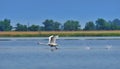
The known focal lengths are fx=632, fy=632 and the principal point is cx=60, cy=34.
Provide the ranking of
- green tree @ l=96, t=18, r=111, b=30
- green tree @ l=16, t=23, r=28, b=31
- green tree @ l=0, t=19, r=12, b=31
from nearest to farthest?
green tree @ l=16, t=23, r=28, b=31, green tree @ l=0, t=19, r=12, b=31, green tree @ l=96, t=18, r=111, b=30

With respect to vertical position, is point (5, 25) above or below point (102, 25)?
above

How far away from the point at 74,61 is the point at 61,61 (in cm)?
70

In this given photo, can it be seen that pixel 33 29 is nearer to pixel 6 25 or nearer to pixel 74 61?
pixel 6 25

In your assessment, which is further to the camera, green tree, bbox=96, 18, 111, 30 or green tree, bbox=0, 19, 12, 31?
green tree, bbox=96, 18, 111, 30

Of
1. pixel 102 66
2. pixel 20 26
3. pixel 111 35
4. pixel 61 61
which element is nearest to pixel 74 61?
pixel 61 61

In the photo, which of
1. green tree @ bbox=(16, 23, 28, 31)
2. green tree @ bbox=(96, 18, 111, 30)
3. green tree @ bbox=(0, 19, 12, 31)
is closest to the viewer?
green tree @ bbox=(16, 23, 28, 31)

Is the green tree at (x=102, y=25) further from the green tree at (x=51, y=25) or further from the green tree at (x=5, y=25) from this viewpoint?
the green tree at (x=5, y=25)

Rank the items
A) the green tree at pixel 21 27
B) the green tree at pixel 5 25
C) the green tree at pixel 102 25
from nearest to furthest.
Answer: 1. the green tree at pixel 21 27
2. the green tree at pixel 5 25
3. the green tree at pixel 102 25

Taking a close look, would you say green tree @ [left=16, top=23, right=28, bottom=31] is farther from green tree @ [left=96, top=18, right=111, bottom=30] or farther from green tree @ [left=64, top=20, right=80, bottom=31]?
green tree @ [left=96, top=18, right=111, bottom=30]

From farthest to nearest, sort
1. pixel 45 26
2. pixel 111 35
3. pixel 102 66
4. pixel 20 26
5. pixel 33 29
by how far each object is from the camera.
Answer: pixel 45 26, pixel 20 26, pixel 33 29, pixel 111 35, pixel 102 66

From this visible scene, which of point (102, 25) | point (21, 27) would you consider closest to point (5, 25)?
point (21, 27)

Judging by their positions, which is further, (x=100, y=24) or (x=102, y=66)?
(x=100, y=24)

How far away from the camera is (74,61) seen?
33.9 m

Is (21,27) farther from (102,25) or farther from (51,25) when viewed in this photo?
(102,25)
